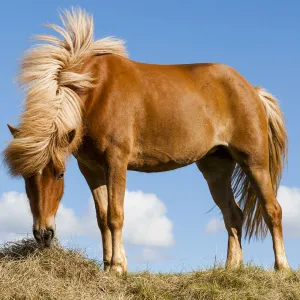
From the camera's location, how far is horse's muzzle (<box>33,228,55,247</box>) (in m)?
7.24

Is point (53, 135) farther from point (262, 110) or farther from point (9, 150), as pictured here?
point (262, 110)

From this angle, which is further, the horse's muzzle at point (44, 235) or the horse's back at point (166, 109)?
the horse's back at point (166, 109)

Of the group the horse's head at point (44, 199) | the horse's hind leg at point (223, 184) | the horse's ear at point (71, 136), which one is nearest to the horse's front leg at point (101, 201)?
the horse's ear at point (71, 136)

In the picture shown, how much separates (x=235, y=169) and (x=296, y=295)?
9.30 ft

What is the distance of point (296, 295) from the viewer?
24.5 feet

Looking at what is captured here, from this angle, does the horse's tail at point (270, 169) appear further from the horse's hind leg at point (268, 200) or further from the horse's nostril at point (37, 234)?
the horse's nostril at point (37, 234)

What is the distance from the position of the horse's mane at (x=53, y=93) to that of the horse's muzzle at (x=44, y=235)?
0.63 meters

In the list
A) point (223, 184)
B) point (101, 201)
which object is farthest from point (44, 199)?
point (223, 184)

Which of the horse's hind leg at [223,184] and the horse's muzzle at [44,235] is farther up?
the horse's hind leg at [223,184]

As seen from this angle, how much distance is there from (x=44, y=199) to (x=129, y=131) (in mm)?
1352

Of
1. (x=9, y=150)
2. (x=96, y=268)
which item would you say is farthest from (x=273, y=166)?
(x=9, y=150)

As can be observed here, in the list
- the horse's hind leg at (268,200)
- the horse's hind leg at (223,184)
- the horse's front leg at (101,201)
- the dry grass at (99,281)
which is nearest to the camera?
the dry grass at (99,281)

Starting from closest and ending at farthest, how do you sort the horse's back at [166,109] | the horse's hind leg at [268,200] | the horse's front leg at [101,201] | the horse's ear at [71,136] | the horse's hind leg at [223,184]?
the horse's ear at [71,136] → the horse's back at [166,109] → the horse's front leg at [101,201] → the horse's hind leg at [268,200] → the horse's hind leg at [223,184]

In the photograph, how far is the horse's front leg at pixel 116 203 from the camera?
7598 mm
